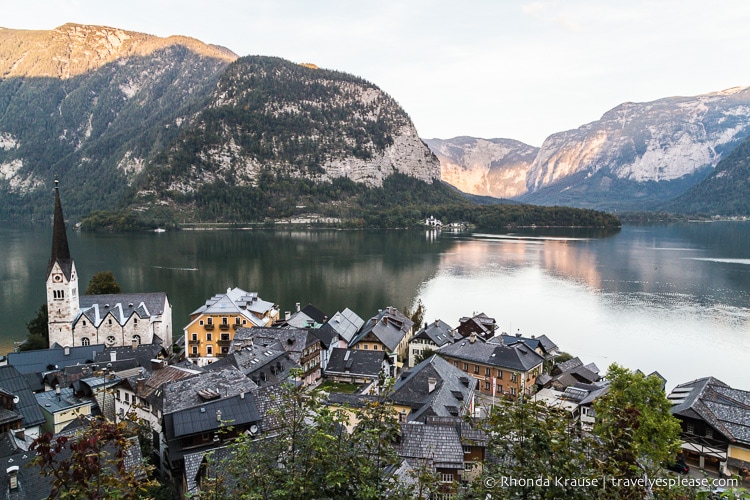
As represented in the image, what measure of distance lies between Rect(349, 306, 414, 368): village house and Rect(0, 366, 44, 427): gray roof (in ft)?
76.2

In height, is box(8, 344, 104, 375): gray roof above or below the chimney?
below

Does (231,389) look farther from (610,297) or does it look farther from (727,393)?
(610,297)

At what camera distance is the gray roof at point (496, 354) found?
33756 millimetres

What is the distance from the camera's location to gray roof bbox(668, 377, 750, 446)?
21.9 metres

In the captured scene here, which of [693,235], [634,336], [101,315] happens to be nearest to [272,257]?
[101,315]

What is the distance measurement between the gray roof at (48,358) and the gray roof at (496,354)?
24892mm

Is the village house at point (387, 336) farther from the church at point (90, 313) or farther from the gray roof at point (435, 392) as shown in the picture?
the church at point (90, 313)

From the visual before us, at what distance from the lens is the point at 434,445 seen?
56.9 ft

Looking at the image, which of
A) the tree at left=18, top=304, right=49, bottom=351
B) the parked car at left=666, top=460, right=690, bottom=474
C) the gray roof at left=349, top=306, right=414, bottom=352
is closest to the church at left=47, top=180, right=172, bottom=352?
the tree at left=18, top=304, right=49, bottom=351

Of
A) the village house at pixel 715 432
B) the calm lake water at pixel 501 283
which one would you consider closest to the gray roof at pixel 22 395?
the calm lake water at pixel 501 283

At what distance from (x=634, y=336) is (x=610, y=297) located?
1929cm

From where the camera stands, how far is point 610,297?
6994 centimetres

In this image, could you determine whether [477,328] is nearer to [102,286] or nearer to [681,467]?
[681,467]

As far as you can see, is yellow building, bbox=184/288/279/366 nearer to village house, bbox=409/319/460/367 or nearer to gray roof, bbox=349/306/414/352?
gray roof, bbox=349/306/414/352
